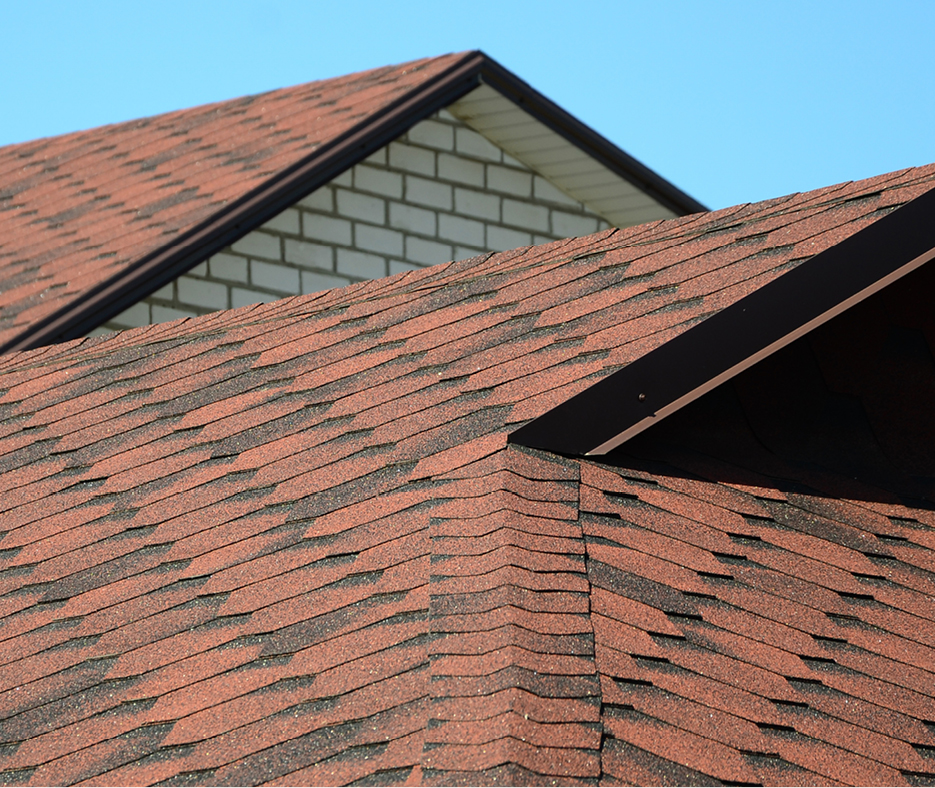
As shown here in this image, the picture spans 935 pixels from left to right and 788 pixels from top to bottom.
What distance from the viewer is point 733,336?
4.53 m

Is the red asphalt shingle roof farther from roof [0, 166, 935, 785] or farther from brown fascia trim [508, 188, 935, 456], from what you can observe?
brown fascia trim [508, 188, 935, 456]

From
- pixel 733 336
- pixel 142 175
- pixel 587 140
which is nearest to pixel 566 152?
pixel 587 140

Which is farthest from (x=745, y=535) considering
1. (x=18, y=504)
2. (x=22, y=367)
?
(x=22, y=367)

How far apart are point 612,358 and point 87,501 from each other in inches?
84.7

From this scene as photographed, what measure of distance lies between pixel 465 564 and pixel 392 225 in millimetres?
7488

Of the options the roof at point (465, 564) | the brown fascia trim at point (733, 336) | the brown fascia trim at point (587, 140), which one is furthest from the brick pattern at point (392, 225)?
the brown fascia trim at point (733, 336)

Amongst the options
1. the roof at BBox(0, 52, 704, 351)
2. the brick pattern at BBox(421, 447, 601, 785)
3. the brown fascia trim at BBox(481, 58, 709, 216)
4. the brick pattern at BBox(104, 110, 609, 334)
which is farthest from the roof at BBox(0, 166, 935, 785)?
the brown fascia trim at BBox(481, 58, 709, 216)

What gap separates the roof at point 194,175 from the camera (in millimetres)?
8977

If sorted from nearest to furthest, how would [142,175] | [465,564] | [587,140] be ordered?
[465,564]
[142,175]
[587,140]

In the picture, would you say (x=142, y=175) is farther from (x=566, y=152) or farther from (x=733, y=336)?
(x=733, y=336)

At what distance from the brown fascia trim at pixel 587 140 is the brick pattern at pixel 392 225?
0.54 meters

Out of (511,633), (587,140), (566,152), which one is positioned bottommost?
(511,633)

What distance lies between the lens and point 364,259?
10.8m

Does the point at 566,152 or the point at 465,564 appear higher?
the point at 566,152
